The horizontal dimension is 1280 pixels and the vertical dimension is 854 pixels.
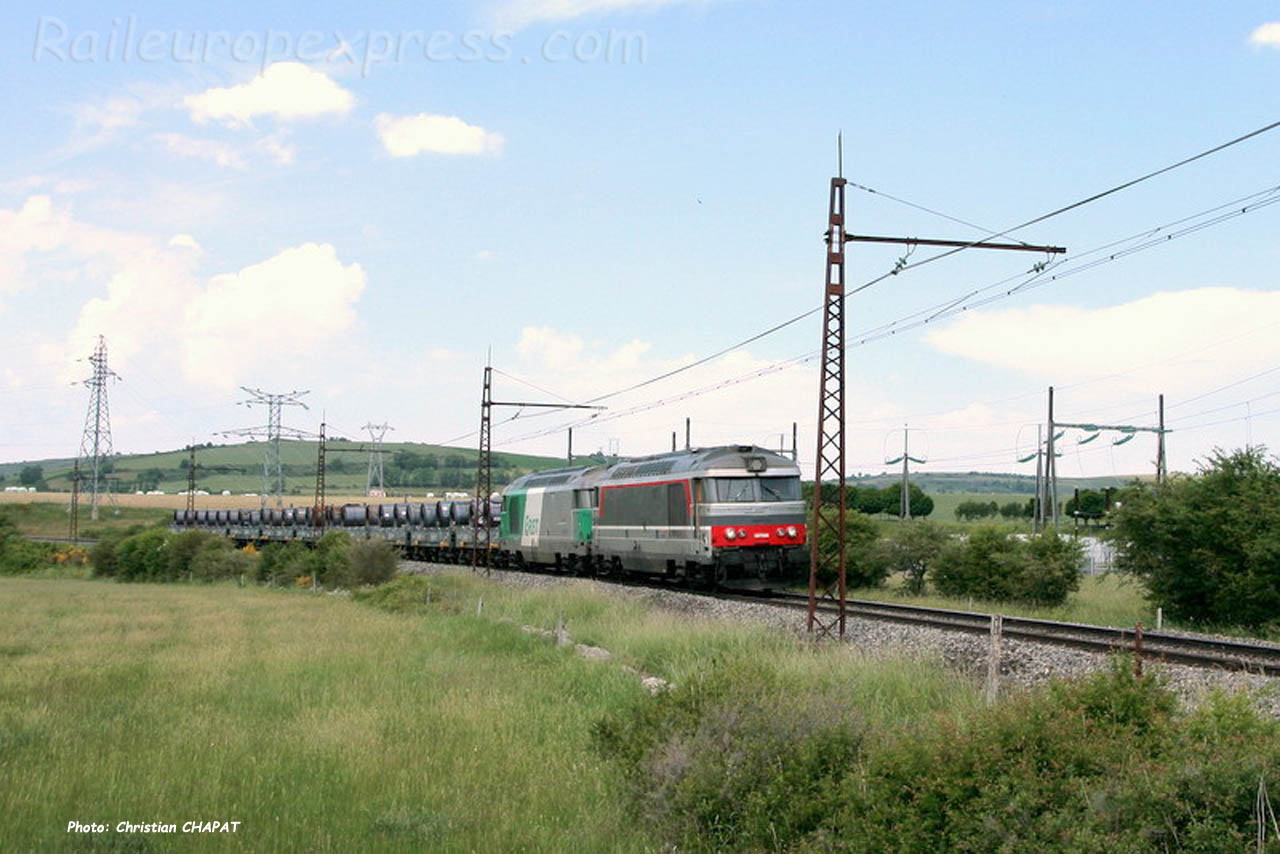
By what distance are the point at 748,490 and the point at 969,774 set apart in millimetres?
21436

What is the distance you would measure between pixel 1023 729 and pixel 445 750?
7168mm

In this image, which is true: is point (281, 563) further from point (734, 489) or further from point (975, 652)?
point (975, 652)

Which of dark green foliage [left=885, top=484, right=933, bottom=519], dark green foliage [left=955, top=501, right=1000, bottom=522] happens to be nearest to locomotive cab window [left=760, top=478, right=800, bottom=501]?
dark green foliage [left=885, top=484, right=933, bottom=519]

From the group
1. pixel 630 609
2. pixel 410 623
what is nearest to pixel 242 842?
pixel 630 609

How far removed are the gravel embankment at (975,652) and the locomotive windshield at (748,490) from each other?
8.88 ft

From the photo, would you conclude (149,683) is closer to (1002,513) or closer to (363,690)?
(363,690)

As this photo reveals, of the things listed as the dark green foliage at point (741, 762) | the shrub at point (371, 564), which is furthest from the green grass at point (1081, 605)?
the shrub at point (371, 564)

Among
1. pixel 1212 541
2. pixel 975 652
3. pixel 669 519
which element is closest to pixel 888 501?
pixel 669 519

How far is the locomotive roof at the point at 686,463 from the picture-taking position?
2884 centimetres

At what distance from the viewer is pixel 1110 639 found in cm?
1861

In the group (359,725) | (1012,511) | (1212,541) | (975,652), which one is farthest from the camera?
(1012,511)

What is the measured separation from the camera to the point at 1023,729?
7.38m

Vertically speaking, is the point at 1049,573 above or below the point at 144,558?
above

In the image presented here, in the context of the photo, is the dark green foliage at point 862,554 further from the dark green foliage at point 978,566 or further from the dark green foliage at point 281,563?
the dark green foliage at point 281,563
